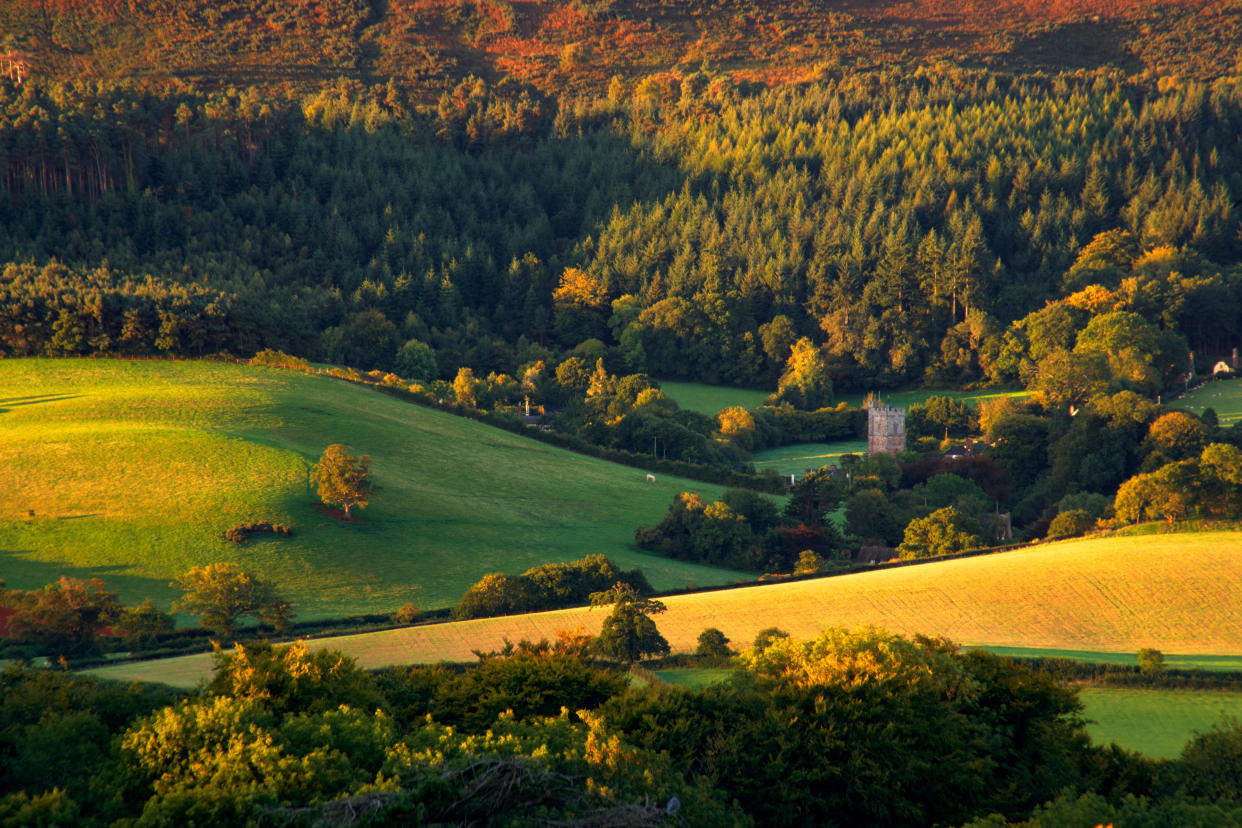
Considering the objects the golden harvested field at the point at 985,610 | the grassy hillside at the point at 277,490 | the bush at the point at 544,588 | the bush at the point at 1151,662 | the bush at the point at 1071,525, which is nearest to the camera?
the bush at the point at 1151,662

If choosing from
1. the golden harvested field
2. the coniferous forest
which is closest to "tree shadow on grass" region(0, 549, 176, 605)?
the golden harvested field

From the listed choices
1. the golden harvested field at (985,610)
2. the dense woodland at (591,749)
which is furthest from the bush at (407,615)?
the dense woodland at (591,749)

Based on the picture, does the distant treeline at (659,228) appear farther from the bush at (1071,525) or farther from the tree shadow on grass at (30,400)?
the bush at (1071,525)

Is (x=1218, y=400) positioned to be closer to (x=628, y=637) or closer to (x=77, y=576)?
(x=628, y=637)

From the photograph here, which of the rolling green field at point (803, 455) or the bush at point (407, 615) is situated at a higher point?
the bush at point (407, 615)

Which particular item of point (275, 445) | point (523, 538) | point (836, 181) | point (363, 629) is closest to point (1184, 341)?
point (836, 181)

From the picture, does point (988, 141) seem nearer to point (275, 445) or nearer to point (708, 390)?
point (708, 390)

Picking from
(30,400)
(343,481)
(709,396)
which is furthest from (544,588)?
(709,396)
